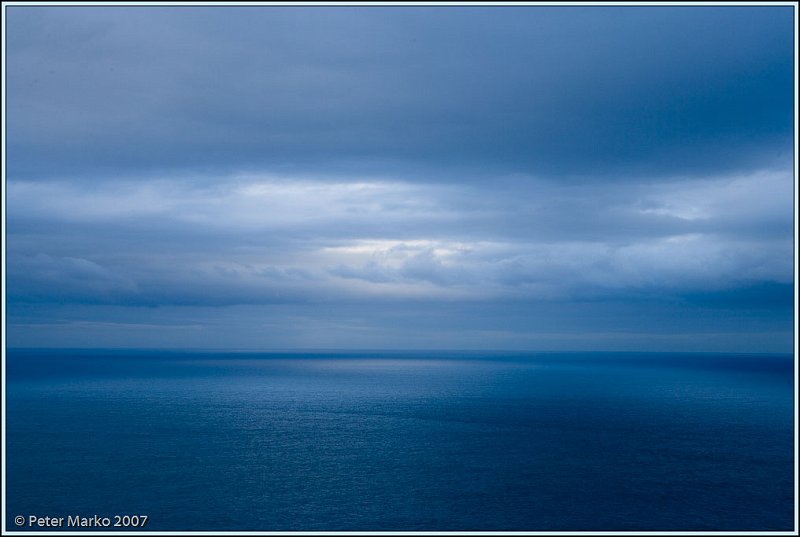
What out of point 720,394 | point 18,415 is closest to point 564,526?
point 18,415

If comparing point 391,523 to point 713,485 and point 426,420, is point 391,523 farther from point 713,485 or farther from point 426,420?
point 426,420

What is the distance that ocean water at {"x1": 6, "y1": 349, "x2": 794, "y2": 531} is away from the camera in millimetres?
54562

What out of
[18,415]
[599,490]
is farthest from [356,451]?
[18,415]

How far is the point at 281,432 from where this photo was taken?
94125mm

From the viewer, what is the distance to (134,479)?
6481cm

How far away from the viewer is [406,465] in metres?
71.3

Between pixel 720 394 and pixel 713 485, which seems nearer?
pixel 713 485

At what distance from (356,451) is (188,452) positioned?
22399 millimetres

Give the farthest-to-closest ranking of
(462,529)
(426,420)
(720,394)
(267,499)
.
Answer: (720,394), (426,420), (267,499), (462,529)

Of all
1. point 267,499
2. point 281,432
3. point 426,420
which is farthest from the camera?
point 426,420

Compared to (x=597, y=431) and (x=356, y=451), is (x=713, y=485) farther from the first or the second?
(x=356, y=451)

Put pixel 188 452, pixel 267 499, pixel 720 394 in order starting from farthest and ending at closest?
pixel 720 394 < pixel 188 452 < pixel 267 499

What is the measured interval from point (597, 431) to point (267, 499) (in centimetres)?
5904

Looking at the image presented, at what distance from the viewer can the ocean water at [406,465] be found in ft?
179
